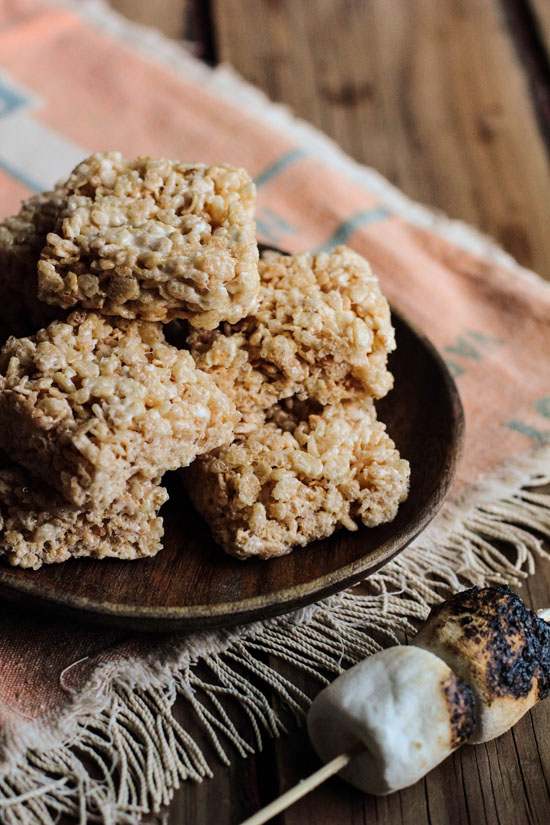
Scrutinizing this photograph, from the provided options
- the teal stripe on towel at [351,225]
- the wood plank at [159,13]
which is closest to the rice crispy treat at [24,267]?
the teal stripe on towel at [351,225]

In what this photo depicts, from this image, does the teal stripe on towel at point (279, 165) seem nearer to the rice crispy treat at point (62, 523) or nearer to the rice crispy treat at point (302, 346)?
the rice crispy treat at point (302, 346)

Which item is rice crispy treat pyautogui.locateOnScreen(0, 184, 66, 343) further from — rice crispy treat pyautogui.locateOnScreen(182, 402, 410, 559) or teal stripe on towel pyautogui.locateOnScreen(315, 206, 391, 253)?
teal stripe on towel pyautogui.locateOnScreen(315, 206, 391, 253)

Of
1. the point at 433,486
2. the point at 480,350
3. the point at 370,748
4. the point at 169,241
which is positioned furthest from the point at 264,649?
the point at 480,350

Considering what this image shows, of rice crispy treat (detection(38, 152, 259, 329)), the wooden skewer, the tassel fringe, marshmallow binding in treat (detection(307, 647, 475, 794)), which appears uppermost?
rice crispy treat (detection(38, 152, 259, 329))

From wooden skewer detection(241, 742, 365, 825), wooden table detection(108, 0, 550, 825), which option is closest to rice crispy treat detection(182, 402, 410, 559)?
wooden skewer detection(241, 742, 365, 825)

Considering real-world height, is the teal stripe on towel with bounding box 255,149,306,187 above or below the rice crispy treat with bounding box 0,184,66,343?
below

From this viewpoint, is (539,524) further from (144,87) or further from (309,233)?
(144,87)

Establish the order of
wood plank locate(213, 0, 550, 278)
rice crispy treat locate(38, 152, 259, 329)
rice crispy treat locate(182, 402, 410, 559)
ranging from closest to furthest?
1. rice crispy treat locate(38, 152, 259, 329)
2. rice crispy treat locate(182, 402, 410, 559)
3. wood plank locate(213, 0, 550, 278)
